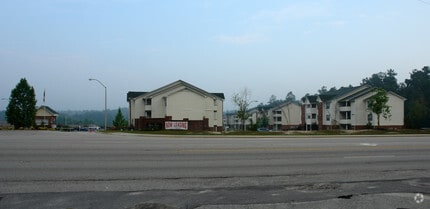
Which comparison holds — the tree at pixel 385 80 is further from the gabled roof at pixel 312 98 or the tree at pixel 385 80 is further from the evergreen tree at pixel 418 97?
the gabled roof at pixel 312 98

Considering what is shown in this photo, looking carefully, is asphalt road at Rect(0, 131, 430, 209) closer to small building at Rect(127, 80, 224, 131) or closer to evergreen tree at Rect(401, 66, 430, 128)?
small building at Rect(127, 80, 224, 131)

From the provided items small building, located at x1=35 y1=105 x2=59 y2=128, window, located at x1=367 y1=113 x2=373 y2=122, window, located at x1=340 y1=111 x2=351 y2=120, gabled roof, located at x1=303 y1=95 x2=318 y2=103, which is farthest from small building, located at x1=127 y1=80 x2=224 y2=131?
small building, located at x1=35 y1=105 x2=59 y2=128

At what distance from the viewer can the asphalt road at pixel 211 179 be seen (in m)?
7.96

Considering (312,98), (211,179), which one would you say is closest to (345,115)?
(312,98)

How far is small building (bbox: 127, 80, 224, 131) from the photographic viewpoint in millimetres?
71750

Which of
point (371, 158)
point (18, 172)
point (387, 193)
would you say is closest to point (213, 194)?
point (387, 193)

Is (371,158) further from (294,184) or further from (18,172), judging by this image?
(18,172)

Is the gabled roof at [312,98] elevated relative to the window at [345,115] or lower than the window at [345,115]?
elevated

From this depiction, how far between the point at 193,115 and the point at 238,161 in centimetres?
5864

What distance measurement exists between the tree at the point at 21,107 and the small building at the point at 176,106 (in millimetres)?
18705

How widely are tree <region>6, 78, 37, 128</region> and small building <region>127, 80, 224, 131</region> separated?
1871cm

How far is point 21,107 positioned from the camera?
254ft

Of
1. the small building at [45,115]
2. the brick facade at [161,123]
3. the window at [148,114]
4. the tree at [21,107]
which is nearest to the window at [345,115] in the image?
the brick facade at [161,123]

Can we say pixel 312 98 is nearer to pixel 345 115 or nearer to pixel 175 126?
pixel 345 115
